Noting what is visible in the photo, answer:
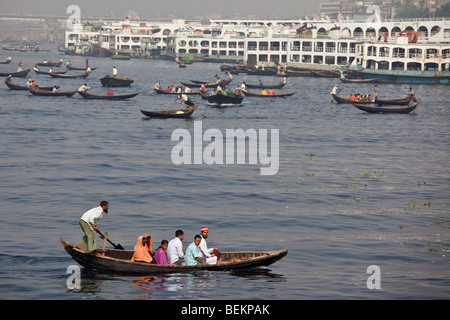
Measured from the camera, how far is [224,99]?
62.2 m

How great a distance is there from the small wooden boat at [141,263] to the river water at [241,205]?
0.22 metres

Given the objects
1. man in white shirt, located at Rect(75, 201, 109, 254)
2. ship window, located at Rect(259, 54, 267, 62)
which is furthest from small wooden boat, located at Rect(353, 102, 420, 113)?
ship window, located at Rect(259, 54, 267, 62)

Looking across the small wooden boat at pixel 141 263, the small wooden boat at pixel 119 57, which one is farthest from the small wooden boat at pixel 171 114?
the small wooden boat at pixel 119 57

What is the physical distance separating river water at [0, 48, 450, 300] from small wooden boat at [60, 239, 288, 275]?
22 centimetres

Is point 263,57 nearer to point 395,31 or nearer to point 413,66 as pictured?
point 395,31

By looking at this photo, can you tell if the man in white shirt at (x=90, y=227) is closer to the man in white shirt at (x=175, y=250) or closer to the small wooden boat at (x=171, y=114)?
the man in white shirt at (x=175, y=250)

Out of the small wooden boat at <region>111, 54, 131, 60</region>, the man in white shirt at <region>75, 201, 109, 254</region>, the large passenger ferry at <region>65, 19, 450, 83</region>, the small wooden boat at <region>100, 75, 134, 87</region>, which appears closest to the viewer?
the man in white shirt at <region>75, 201, 109, 254</region>

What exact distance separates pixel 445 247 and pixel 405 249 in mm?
1429

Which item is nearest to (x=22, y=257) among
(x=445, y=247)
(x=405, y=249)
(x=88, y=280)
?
(x=88, y=280)

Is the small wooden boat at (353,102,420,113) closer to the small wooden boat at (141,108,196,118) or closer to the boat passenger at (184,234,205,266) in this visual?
the small wooden boat at (141,108,196,118)

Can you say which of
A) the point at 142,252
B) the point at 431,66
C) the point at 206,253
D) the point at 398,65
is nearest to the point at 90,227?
the point at 142,252

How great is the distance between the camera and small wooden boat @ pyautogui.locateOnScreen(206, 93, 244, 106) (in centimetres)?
6133

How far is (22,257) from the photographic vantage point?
20281 millimetres

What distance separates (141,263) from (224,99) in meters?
44.2
